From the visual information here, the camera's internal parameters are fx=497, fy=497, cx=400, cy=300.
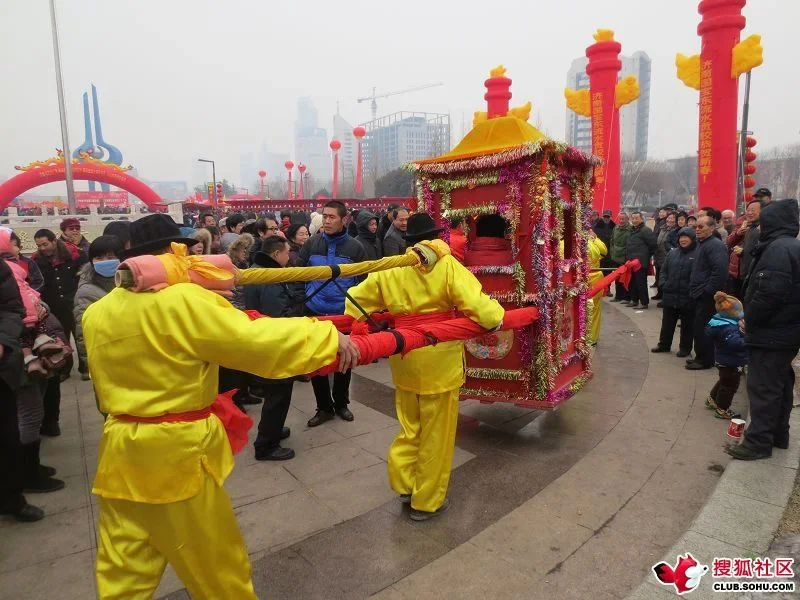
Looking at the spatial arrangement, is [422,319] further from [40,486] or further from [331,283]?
[40,486]

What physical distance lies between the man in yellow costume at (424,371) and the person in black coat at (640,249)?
24.7 ft

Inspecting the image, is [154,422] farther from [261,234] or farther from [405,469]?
[261,234]

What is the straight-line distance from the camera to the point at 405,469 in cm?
311

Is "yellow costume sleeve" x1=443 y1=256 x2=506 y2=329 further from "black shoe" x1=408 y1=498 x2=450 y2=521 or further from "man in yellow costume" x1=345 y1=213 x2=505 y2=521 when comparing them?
"black shoe" x1=408 y1=498 x2=450 y2=521

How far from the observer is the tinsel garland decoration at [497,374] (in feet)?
13.5

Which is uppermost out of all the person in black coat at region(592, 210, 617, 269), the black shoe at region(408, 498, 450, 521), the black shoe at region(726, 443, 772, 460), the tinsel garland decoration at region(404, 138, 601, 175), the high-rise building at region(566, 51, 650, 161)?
the high-rise building at region(566, 51, 650, 161)

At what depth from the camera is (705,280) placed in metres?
5.97

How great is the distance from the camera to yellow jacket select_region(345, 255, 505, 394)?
2875 millimetres

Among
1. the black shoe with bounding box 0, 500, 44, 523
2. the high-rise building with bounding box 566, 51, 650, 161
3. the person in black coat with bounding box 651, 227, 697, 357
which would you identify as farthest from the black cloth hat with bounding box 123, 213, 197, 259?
the high-rise building with bounding box 566, 51, 650, 161

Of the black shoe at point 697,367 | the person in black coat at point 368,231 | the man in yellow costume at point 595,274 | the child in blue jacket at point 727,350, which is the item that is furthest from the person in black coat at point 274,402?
the black shoe at point 697,367

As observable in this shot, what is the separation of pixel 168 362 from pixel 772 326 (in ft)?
12.5

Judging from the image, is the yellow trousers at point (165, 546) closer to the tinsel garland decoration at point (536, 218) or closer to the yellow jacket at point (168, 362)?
the yellow jacket at point (168, 362)

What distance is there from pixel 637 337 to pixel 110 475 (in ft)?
24.6

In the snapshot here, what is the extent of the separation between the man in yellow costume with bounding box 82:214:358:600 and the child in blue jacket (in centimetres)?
398
